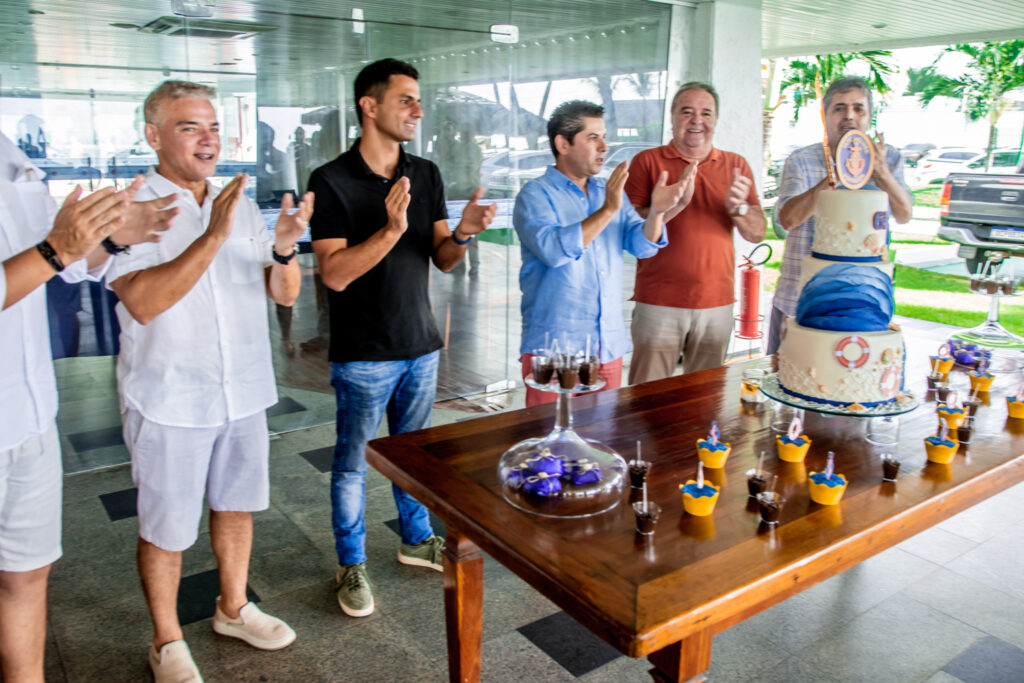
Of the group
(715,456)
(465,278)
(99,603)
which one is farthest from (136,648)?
(465,278)

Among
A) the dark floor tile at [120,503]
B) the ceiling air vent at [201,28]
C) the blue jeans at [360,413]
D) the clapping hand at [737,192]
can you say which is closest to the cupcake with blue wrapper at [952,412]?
the clapping hand at [737,192]

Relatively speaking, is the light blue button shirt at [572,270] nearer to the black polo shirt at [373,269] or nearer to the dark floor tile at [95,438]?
the black polo shirt at [373,269]

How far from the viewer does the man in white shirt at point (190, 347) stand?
1923 mm

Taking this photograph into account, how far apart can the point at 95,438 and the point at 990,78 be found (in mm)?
18441

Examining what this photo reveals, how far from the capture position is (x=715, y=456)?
1755mm

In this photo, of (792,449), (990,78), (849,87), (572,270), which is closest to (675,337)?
→ (572,270)

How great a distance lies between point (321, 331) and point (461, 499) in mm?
3016

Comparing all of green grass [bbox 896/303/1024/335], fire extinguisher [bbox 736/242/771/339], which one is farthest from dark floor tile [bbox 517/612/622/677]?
green grass [bbox 896/303/1024/335]

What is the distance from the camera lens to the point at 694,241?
3049 millimetres

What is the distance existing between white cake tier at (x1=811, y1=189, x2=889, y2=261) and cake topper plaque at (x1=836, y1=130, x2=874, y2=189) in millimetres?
79

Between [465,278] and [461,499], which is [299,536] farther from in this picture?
Result: [465,278]

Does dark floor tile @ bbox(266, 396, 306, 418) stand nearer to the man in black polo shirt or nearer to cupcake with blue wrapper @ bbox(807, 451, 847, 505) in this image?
the man in black polo shirt

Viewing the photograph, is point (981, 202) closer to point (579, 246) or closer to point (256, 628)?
point (579, 246)

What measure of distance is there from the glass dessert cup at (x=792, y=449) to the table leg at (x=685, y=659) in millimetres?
595
